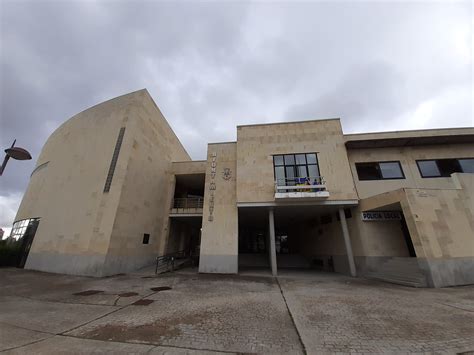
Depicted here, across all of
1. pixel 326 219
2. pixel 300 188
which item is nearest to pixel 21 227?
pixel 300 188

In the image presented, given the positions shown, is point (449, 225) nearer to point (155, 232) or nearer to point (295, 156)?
point (295, 156)

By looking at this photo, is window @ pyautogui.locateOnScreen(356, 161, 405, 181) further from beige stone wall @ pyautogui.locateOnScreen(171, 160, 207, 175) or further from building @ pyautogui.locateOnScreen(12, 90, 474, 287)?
beige stone wall @ pyautogui.locateOnScreen(171, 160, 207, 175)

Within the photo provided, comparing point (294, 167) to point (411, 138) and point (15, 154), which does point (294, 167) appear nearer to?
point (411, 138)

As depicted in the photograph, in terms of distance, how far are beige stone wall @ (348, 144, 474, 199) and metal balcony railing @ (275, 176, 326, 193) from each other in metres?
3.06

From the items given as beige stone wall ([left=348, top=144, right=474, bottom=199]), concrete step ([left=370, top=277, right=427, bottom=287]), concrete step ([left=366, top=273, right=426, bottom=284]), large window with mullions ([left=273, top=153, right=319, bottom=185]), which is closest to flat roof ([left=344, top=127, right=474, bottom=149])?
beige stone wall ([left=348, top=144, right=474, bottom=199])

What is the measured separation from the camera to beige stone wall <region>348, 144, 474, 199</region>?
14.1m

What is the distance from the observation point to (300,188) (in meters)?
13.5

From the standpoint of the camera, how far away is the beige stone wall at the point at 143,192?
44.4ft

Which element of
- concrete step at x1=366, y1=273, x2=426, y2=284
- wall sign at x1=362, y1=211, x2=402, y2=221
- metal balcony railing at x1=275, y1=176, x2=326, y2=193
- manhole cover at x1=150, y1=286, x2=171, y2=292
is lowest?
manhole cover at x1=150, y1=286, x2=171, y2=292

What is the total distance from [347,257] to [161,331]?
44.1ft

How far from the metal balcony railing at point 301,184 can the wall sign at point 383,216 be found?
3.44 meters

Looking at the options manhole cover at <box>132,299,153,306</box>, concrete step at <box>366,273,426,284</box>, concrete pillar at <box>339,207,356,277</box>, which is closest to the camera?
manhole cover at <box>132,299,153,306</box>

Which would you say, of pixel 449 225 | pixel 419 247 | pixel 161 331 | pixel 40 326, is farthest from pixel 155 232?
pixel 449 225

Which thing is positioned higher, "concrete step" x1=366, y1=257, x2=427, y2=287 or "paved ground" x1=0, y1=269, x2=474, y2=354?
"concrete step" x1=366, y1=257, x2=427, y2=287
